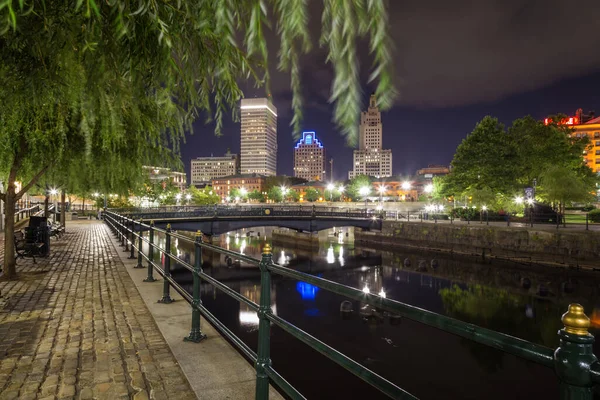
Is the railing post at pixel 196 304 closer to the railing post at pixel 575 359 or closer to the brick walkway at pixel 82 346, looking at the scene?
the brick walkway at pixel 82 346

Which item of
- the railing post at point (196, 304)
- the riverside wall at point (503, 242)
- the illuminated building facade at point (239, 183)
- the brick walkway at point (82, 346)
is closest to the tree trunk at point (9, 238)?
the brick walkway at point (82, 346)

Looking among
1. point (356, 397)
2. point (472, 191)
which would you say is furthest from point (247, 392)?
point (472, 191)

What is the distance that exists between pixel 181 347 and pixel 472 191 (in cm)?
4523

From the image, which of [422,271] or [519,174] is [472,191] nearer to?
[519,174]

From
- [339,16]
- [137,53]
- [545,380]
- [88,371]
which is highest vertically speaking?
[137,53]

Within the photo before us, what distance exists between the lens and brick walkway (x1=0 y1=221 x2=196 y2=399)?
371 cm

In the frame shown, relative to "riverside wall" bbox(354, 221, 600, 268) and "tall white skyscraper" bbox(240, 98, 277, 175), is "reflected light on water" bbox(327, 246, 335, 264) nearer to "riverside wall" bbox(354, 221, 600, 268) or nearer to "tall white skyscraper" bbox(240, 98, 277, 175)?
"riverside wall" bbox(354, 221, 600, 268)

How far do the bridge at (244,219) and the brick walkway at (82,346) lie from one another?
29528 millimetres

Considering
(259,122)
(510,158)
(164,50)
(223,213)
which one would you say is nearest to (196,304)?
(259,122)

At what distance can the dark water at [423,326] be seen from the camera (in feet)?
43.2

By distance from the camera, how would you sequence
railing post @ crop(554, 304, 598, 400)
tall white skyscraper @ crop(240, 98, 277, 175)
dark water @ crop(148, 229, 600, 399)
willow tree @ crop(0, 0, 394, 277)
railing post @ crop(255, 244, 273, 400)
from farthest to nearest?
1. dark water @ crop(148, 229, 600, 399)
2. railing post @ crop(255, 244, 273, 400)
3. tall white skyscraper @ crop(240, 98, 277, 175)
4. willow tree @ crop(0, 0, 394, 277)
5. railing post @ crop(554, 304, 598, 400)

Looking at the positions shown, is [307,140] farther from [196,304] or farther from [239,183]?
[239,183]

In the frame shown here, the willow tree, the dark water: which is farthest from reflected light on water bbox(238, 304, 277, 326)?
the willow tree

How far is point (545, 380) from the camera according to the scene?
13.6m
